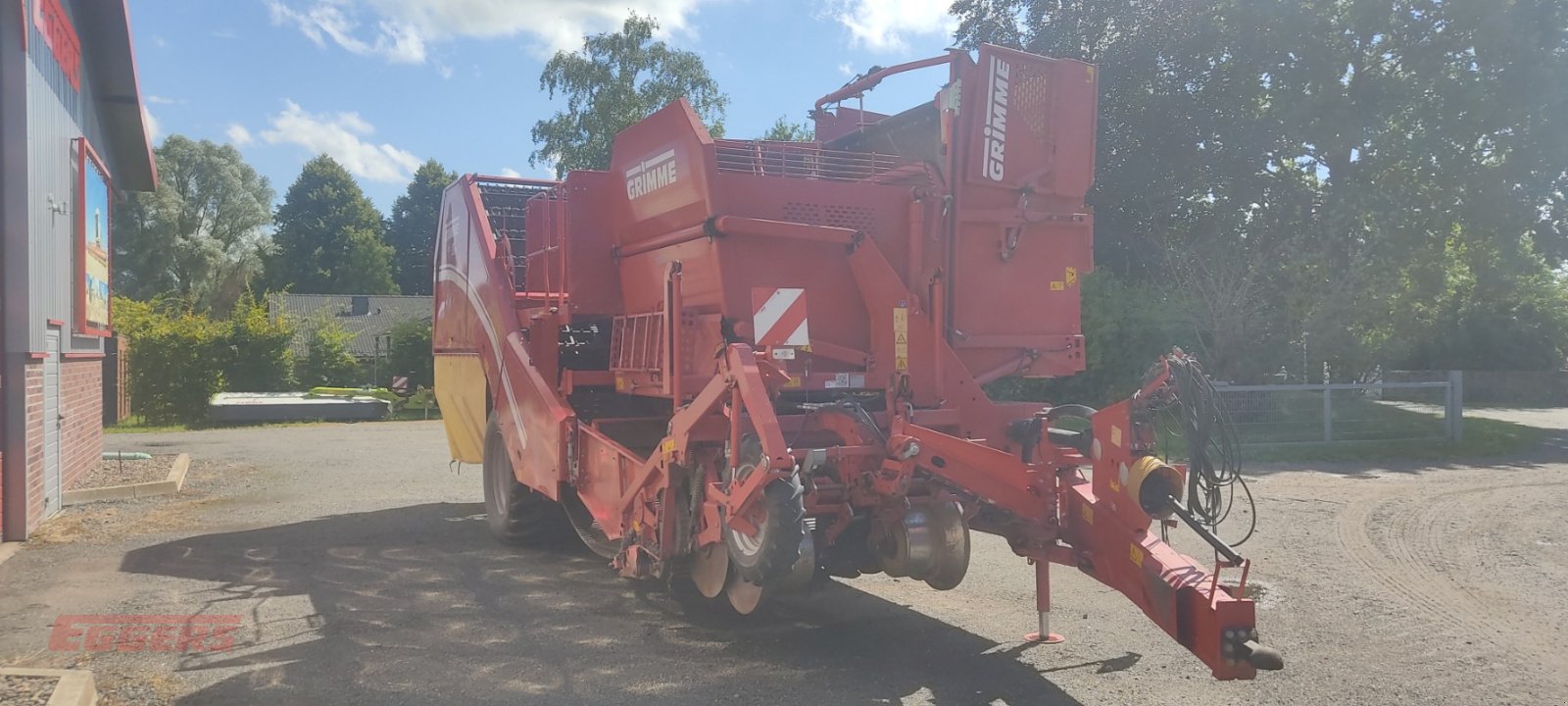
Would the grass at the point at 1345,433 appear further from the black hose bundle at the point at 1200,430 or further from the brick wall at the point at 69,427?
the brick wall at the point at 69,427

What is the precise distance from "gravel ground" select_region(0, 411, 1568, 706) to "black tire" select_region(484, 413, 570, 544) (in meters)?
0.27

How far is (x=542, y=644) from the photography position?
578cm

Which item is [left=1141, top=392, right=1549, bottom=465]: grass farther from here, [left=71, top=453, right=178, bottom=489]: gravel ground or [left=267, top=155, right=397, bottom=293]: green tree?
[left=267, top=155, right=397, bottom=293]: green tree

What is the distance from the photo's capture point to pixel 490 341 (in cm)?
812

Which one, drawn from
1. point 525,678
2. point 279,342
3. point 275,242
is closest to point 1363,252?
point 525,678

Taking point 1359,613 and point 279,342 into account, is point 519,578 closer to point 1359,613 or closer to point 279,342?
point 1359,613

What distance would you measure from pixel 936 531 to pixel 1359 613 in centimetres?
315

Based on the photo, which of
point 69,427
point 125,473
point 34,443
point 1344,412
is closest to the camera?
point 34,443

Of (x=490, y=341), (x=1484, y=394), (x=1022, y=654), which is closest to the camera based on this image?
(x=1022, y=654)

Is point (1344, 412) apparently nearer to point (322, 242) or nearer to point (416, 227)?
point (322, 242)

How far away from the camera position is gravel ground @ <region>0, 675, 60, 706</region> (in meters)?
4.45

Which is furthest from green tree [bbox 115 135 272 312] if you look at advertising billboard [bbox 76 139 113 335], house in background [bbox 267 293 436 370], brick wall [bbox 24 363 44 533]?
brick wall [bbox 24 363 44 533]

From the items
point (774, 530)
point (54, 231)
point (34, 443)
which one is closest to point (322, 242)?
point (54, 231)

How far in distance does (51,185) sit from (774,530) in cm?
889
